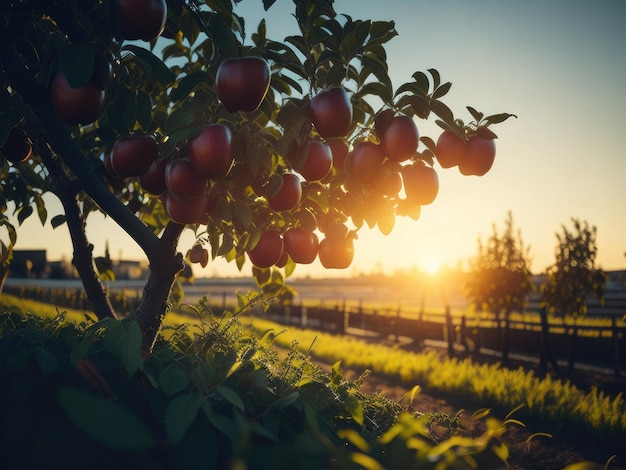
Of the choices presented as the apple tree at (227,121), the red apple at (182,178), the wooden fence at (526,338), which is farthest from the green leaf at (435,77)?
the wooden fence at (526,338)

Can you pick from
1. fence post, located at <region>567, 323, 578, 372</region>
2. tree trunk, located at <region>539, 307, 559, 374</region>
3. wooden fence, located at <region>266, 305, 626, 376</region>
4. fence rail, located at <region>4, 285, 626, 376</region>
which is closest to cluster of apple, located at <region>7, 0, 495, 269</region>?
fence rail, located at <region>4, 285, 626, 376</region>

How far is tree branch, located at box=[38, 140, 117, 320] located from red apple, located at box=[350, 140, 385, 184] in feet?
4.59

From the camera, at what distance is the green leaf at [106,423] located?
538 millimetres

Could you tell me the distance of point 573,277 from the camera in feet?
50.2

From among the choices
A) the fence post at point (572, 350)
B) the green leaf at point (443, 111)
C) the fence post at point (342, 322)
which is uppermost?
the green leaf at point (443, 111)

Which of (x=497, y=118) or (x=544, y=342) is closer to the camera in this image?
(x=497, y=118)

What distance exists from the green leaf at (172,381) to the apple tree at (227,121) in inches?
27.7

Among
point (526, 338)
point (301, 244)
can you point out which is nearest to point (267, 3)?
point (301, 244)

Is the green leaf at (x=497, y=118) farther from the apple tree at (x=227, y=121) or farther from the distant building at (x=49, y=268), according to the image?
the distant building at (x=49, y=268)

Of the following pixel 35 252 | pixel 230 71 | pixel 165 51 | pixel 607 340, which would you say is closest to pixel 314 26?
pixel 230 71

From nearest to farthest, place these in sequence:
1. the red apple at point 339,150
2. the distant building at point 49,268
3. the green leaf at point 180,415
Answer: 1. the green leaf at point 180,415
2. the red apple at point 339,150
3. the distant building at point 49,268

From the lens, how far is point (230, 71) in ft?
4.31

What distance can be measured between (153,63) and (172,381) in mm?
1040

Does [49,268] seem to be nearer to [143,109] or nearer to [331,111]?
[143,109]
